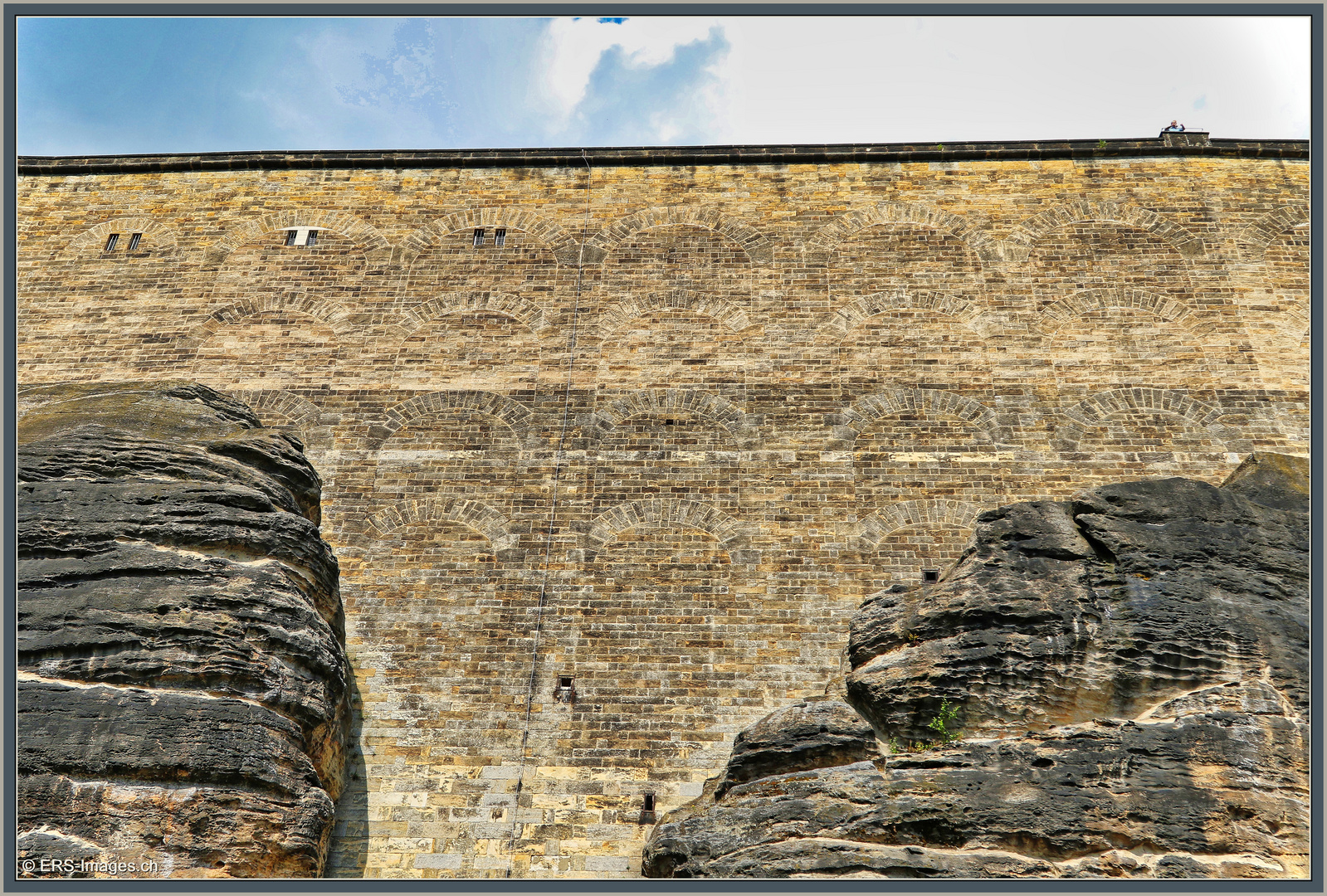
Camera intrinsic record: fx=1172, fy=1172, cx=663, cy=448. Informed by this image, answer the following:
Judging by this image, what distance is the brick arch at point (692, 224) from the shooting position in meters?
15.8

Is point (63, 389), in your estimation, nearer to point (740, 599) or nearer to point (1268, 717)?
point (740, 599)

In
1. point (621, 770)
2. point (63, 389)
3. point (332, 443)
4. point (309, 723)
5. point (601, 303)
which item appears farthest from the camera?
point (601, 303)

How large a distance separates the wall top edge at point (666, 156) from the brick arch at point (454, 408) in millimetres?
4073

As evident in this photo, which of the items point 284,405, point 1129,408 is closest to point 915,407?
point 1129,408

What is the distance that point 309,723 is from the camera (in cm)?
1002

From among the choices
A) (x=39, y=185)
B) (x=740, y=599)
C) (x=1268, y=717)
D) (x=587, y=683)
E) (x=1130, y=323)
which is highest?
(x=39, y=185)

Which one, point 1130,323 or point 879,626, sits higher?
point 1130,323

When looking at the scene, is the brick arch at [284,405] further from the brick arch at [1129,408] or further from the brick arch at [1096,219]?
the brick arch at [1096,219]

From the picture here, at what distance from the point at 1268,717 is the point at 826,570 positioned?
16.4 ft

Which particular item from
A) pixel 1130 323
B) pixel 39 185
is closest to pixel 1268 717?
pixel 1130 323

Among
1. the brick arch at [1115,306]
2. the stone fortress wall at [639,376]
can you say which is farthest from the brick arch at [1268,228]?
the brick arch at [1115,306]

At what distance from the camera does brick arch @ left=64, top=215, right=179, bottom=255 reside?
1652cm

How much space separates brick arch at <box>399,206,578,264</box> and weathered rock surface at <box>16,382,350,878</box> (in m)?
5.09

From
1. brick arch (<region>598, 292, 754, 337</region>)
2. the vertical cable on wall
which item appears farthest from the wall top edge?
brick arch (<region>598, 292, 754, 337</region>)
